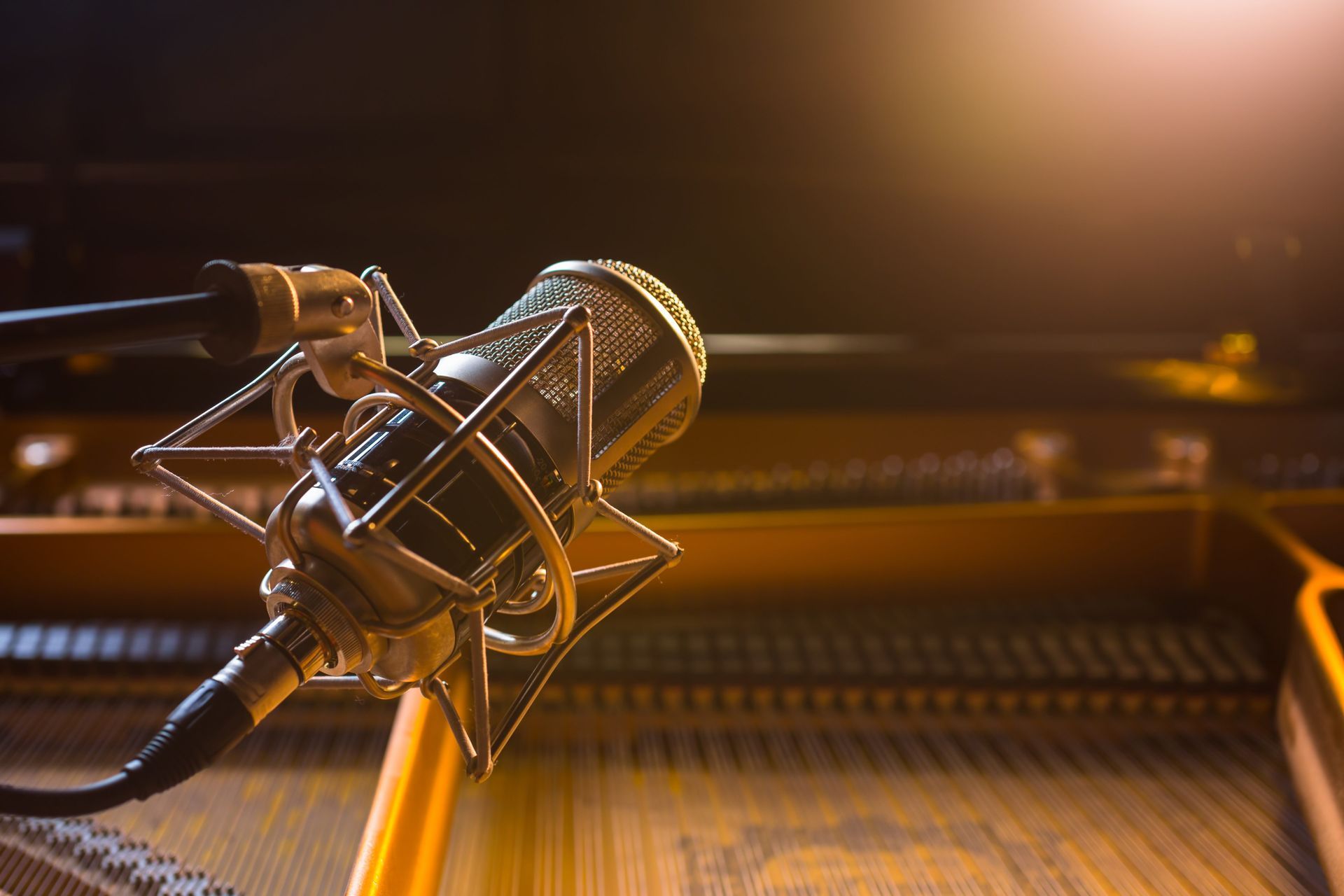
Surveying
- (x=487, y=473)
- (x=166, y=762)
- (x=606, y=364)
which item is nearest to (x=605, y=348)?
(x=606, y=364)

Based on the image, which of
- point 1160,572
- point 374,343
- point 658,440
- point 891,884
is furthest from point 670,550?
point 1160,572

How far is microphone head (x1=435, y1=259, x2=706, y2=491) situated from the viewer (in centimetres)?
71

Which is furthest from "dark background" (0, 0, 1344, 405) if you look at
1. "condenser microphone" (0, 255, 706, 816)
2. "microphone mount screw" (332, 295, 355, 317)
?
"microphone mount screw" (332, 295, 355, 317)

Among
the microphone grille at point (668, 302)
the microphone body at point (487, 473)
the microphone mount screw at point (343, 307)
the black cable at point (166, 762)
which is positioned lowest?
the black cable at point (166, 762)

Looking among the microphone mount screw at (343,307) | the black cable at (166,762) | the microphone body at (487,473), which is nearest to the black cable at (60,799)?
the black cable at (166,762)

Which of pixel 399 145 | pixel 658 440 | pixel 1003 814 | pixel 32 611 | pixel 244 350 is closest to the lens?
pixel 244 350

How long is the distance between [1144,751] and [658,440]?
36.8 inches

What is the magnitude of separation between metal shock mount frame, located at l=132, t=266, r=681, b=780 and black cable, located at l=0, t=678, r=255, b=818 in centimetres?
9

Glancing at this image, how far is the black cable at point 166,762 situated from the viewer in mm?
448

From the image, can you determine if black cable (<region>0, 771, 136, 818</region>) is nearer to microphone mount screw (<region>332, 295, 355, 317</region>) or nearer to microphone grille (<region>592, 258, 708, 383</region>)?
microphone mount screw (<region>332, 295, 355, 317</region>)

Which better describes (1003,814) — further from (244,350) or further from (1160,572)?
Result: (244,350)

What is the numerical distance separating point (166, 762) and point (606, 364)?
1.27 ft

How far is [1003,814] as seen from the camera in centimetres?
118

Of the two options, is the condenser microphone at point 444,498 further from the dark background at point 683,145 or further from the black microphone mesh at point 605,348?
the dark background at point 683,145
